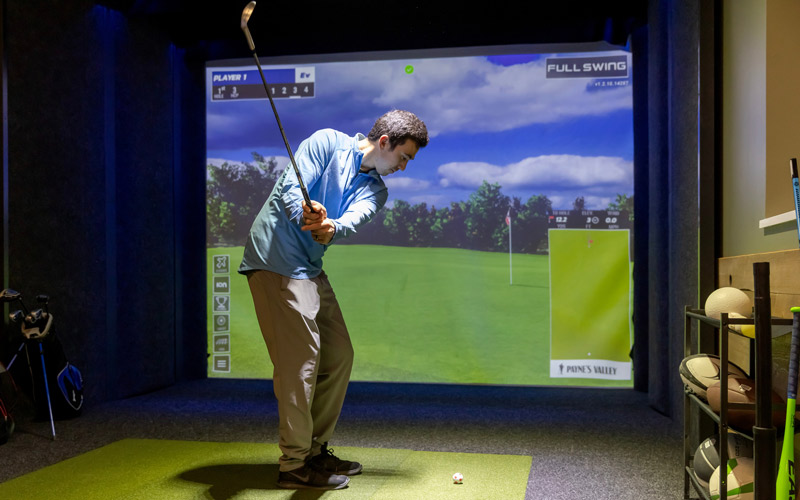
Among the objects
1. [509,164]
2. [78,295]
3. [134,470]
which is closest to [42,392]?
[78,295]

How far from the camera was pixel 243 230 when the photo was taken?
16.0 ft

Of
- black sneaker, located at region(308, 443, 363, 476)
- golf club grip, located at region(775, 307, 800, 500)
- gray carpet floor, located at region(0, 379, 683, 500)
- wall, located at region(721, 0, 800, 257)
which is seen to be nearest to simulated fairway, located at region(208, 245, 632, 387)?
gray carpet floor, located at region(0, 379, 683, 500)

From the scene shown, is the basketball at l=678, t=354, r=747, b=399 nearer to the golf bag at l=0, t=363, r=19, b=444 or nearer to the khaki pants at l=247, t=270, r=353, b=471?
the khaki pants at l=247, t=270, r=353, b=471

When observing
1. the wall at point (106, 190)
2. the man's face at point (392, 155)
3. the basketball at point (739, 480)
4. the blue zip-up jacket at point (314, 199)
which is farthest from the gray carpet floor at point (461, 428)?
the man's face at point (392, 155)

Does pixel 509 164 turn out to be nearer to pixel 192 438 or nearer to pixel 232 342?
pixel 232 342

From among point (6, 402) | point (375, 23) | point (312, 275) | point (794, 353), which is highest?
point (375, 23)

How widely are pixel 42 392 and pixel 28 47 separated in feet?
5.78

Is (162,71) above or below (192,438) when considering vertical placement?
above

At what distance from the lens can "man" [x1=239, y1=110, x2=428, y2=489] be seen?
2359mm

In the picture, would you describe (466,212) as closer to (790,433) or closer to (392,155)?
(392,155)

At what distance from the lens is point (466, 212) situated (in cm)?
463

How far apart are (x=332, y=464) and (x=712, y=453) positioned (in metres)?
1.27
